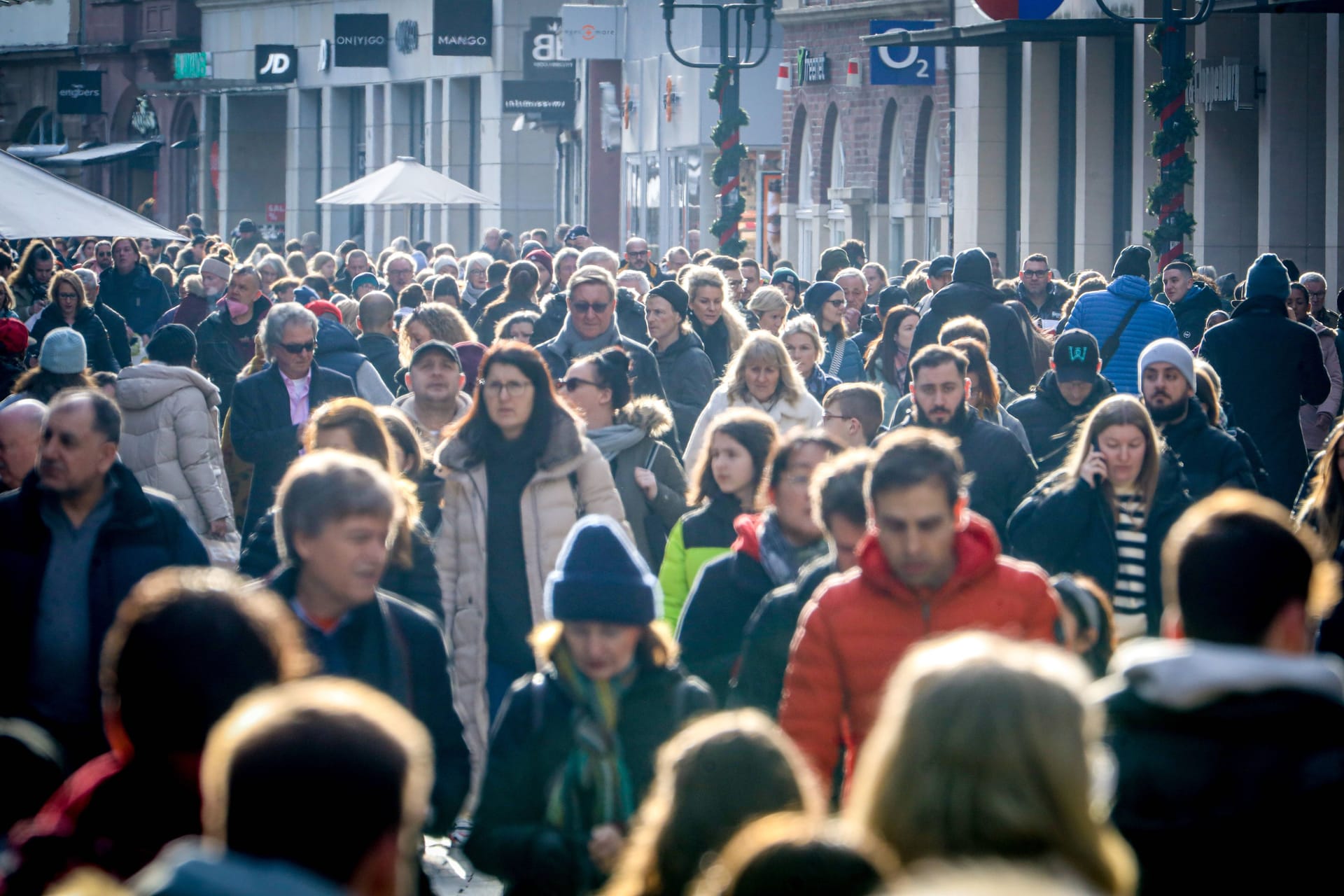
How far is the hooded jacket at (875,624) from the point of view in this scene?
14.6 ft

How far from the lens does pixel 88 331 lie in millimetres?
13867

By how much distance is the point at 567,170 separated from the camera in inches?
1729

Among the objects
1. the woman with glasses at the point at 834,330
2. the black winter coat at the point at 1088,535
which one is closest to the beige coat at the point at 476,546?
the black winter coat at the point at 1088,535

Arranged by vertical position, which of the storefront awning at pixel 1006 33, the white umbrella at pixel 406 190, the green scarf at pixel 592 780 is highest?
the storefront awning at pixel 1006 33

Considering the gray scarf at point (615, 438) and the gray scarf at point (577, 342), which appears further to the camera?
the gray scarf at point (577, 342)

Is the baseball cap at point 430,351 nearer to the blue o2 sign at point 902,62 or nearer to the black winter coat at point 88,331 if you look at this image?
the black winter coat at point 88,331

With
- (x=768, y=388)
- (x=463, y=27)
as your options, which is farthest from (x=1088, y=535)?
(x=463, y=27)

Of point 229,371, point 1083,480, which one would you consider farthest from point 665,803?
point 229,371

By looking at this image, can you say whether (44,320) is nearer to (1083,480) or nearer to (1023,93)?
(1083,480)

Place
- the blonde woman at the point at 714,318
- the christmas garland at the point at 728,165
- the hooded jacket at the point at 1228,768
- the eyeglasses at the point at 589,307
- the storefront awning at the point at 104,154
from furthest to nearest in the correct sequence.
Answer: the storefront awning at the point at 104,154, the christmas garland at the point at 728,165, the blonde woman at the point at 714,318, the eyeglasses at the point at 589,307, the hooded jacket at the point at 1228,768

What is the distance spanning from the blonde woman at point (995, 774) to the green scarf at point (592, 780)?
1651 millimetres

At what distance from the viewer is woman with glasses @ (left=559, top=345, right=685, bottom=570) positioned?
8094 mm

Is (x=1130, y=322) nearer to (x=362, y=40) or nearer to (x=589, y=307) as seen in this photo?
(x=589, y=307)

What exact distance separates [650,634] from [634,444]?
360cm
